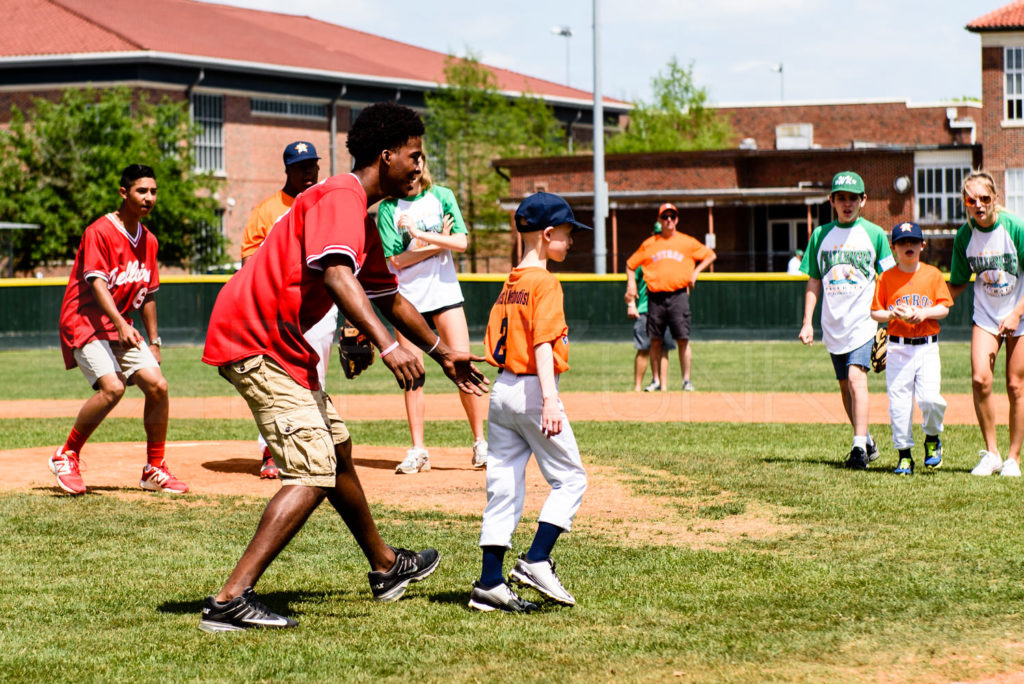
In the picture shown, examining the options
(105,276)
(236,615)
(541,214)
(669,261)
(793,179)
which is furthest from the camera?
(793,179)

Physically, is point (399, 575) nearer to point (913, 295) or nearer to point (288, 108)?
point (913, 295)

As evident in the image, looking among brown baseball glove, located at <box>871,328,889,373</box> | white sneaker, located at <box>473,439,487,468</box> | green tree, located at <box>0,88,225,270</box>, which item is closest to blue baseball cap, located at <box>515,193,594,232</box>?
white sneaker, located at <box>473,439,487,468</box>

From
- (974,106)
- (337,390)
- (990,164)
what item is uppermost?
(974,106)

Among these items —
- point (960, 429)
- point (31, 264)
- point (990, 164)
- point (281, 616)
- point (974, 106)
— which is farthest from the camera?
point (974, 106)

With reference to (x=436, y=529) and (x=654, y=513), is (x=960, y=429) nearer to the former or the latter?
(x=654, y=513)

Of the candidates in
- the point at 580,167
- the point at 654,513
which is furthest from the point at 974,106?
the point at 654,513

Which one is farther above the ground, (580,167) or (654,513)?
(580,167)

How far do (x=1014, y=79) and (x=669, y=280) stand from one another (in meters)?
32.0

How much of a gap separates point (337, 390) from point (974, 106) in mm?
53384

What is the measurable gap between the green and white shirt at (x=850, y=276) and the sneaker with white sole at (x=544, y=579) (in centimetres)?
453

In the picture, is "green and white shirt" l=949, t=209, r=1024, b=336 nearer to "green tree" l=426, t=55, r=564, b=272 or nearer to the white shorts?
the white shorts

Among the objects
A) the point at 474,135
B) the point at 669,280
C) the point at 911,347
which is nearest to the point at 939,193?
the point at 474,135

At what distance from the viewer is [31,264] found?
128 feet

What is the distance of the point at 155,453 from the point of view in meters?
8.39
